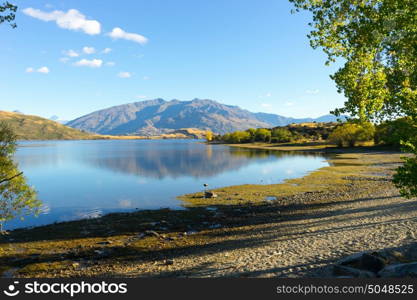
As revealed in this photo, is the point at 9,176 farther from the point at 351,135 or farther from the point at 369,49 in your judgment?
the point at 351,135

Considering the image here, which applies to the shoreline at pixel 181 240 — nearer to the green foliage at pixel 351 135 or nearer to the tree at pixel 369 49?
the tree at pixel 369 49

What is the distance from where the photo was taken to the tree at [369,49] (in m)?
20.4

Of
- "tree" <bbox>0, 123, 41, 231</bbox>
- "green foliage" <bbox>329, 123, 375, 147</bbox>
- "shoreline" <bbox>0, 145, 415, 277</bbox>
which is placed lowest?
"shoreline" <bbox>0, 145, 415, 277</bbox>

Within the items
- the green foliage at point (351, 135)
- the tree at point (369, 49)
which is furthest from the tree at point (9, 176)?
the green foliage at point (351, 135)

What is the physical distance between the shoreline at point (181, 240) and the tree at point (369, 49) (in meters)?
11.8

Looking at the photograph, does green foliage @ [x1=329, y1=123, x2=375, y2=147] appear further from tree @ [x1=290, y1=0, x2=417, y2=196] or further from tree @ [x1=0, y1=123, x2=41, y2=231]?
tree @ [x1=0, y1=123, x2=41, y2=231]

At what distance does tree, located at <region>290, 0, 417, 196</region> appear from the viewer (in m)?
20.4

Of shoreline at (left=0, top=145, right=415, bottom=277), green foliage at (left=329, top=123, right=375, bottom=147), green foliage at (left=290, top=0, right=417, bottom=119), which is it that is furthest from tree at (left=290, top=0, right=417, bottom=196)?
green foliage at (left=329, top=123, right=375, bottom=147)

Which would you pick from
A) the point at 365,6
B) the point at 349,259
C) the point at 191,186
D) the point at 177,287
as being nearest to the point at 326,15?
the point at 365,6

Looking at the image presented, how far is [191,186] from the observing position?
6231 cm

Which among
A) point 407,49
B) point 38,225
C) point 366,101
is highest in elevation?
point 407,49

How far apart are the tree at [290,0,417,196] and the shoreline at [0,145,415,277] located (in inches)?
463

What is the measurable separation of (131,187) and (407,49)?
→ 54.3 m

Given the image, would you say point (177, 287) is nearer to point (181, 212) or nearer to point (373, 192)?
point (181, 212)
